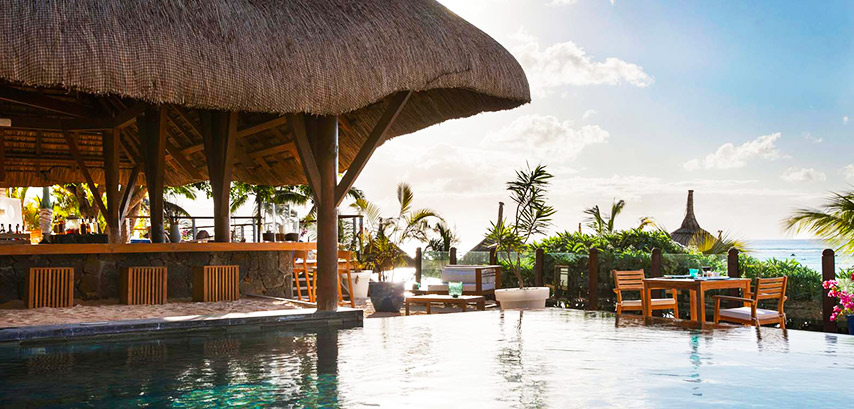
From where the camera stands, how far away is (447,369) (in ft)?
14.9

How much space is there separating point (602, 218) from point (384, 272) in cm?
854

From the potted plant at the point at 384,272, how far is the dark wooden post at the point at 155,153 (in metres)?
2.90

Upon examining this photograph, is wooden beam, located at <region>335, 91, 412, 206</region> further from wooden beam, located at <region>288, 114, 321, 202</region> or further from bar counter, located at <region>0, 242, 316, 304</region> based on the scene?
bar counter, located at <region>0, 242, 316, 304</region>

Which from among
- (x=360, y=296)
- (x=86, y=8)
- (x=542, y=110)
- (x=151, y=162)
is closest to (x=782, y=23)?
(x=542, y=110)

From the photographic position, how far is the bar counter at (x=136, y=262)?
Result: 781 centimetres

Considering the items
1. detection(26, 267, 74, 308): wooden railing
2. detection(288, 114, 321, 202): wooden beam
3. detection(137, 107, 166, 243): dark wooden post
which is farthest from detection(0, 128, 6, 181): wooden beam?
detection(288, 114, 321, 202): wooden beam

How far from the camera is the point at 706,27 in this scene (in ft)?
112

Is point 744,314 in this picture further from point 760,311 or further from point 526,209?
point 526,209

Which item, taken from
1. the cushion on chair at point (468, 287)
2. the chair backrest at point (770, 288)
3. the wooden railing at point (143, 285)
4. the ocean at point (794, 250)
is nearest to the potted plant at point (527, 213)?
the cushion on chair at point (468, 287)

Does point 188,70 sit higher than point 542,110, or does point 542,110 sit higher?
Result: point 542,110

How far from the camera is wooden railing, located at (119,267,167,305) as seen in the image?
809cm

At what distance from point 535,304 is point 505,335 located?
3026 mm

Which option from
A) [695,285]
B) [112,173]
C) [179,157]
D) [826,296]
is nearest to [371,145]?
[695,285]

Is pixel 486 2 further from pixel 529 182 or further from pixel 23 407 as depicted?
pixel 23 407
